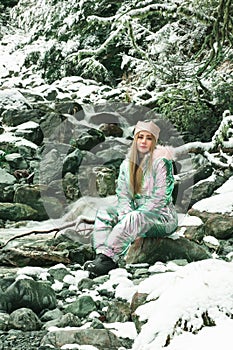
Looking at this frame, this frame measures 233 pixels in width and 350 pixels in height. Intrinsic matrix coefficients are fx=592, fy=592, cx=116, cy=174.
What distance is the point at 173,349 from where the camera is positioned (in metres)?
1.73

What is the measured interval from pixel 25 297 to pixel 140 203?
1236 millimetres

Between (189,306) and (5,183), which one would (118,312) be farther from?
(5,183)

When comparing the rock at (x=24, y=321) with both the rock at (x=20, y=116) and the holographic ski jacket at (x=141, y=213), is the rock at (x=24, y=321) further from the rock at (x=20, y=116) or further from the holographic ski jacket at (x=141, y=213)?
the rock at (x=20, y=116)

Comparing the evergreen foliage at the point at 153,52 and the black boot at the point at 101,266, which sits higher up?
the evergreen foliage at the point at 153,52

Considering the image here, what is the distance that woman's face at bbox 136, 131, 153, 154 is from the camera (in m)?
3.89

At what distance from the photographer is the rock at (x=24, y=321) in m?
2.76

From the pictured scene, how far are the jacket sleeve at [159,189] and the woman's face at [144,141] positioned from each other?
0.11 metres

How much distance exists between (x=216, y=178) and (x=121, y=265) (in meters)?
2.80

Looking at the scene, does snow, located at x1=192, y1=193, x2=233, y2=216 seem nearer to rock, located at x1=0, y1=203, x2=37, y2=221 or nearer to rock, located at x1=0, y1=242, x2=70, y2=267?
rock, located at x1=0, y1=242, x2=70, y2=267

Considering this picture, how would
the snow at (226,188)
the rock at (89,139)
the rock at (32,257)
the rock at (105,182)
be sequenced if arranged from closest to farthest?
the rock at (32,257) < the snow at (226,188) < the rock at (105,182) < the rock at (89,139)

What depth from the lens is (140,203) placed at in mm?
3973

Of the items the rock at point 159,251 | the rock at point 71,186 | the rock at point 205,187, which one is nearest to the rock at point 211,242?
the rock at point 159,251

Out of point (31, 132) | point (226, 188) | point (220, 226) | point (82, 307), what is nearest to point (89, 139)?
point (31, 132)

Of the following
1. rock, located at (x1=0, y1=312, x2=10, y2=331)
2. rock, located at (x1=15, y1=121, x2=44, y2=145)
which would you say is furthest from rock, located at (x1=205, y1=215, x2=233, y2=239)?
rock, located at (x1=15, y1=121, x2=44, y2=145)
